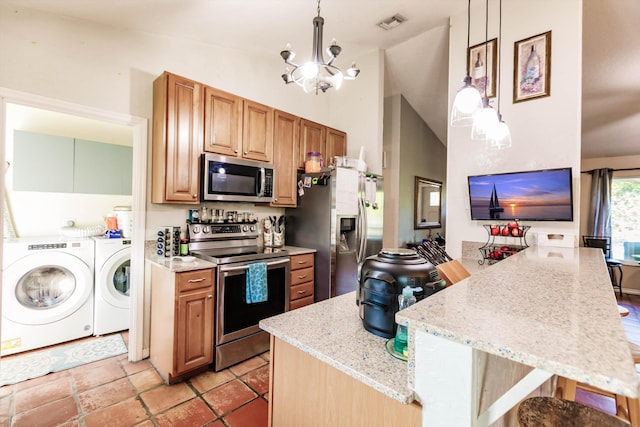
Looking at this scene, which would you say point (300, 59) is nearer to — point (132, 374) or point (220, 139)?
point (220, 139)

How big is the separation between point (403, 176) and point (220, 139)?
312cm

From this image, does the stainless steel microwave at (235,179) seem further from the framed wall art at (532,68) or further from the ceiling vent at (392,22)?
the framed wall art at (532,68)

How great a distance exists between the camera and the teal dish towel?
2.53 m

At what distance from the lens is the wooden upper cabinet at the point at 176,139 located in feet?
7.94

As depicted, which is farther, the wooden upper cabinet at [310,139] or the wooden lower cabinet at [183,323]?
the wooden upper cabinet at [310,139]

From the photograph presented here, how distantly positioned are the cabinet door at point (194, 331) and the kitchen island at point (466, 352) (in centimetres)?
130

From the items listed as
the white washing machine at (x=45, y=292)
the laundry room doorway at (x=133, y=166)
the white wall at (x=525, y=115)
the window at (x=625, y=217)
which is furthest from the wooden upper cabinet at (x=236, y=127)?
the window at (x=625, y=217)

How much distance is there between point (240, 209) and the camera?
3264 mm

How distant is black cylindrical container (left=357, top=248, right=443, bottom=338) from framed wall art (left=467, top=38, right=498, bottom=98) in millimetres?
2443

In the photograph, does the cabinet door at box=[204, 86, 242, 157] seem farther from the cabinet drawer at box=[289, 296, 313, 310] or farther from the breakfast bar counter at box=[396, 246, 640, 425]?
the breakfast bar counter at box=[396, 246, 640, 425]

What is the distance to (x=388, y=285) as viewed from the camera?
1025 millimetres

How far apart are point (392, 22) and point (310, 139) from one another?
1510 mm

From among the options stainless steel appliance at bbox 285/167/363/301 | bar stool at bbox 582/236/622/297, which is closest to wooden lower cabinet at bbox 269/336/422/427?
stainless steel appliance at bbox 285/167/363/301

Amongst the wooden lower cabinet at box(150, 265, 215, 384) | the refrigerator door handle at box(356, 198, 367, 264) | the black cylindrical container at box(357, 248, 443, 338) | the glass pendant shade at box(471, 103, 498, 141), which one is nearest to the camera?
the black cylindrical container at box(357, 248, 443, 338)
